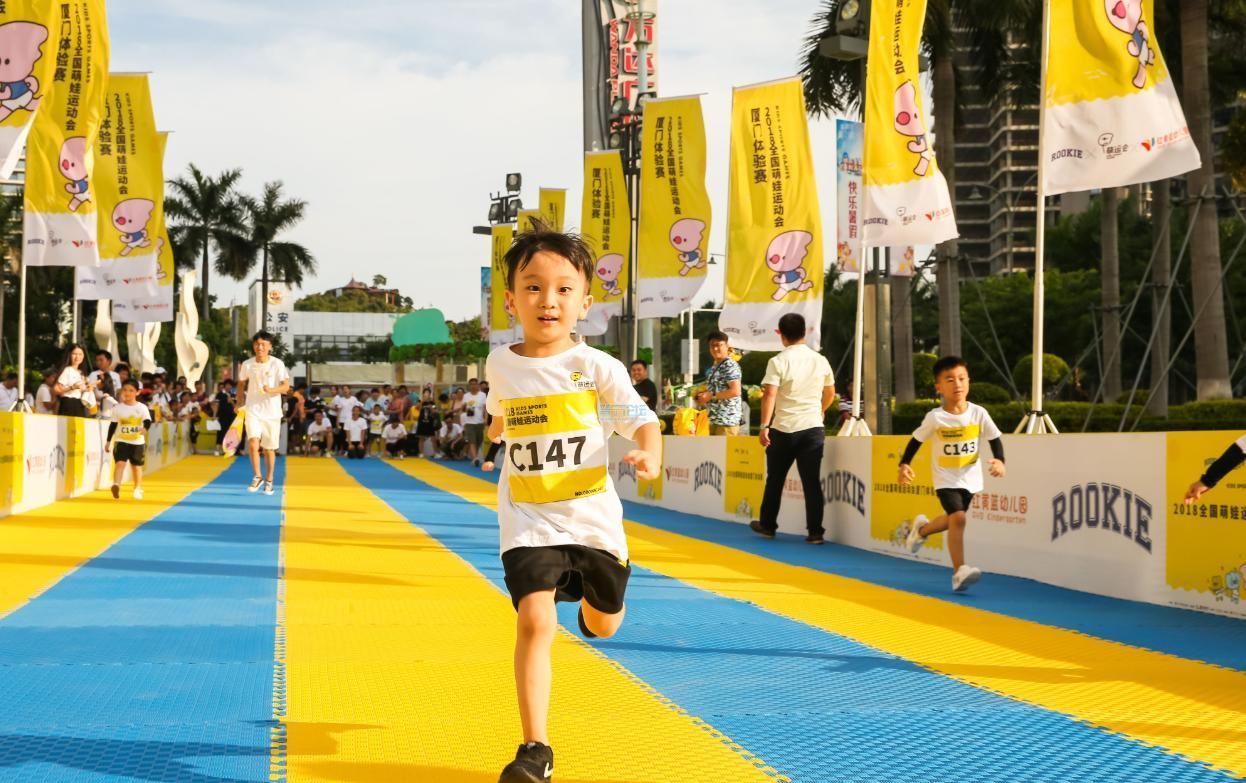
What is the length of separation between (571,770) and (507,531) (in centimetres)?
78

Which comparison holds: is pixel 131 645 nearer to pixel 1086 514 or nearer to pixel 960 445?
pixel 960 445

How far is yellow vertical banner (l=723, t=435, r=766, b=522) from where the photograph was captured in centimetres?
1572

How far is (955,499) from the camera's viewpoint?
9242 mm

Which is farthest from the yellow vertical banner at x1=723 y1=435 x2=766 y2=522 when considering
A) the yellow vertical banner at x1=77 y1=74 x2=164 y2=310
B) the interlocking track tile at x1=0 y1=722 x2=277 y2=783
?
the interlocking track tile at x1=0 y1=722 x2=277 y2=783

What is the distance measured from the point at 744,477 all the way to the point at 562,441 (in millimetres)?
12131

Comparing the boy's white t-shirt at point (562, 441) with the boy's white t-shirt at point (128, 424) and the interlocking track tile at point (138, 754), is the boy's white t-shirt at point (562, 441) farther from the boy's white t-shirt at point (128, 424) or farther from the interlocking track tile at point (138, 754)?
the boy's white t-shirt at point (128, 424)

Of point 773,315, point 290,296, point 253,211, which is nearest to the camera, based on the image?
point 773,315

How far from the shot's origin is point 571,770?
14.3 ft

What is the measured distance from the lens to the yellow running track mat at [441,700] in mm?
4395

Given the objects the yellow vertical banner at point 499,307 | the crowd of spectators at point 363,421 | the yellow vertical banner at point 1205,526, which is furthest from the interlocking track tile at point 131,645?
the yellow vertical banner at point 499,307

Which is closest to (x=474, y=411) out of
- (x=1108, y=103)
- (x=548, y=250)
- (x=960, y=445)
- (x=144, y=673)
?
(x=1108, y=103)

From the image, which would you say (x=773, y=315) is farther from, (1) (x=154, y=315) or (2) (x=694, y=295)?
(1) (x=154, y=315)

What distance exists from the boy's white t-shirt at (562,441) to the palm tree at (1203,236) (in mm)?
25331

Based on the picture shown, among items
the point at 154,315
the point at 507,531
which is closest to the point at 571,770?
the point at 507,531
